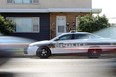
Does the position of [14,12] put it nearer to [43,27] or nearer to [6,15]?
[6,15]

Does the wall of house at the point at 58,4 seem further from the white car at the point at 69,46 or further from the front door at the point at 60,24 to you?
the white car at the point at 69,46

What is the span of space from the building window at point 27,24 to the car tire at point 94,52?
514 inches

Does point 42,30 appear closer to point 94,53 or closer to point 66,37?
point 66,37

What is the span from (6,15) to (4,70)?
65.4 feet

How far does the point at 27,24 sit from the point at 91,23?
652cm

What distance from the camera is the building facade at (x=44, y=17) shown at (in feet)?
103

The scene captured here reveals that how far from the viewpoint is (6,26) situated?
29.0 m

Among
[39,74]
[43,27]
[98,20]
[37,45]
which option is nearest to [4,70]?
[39,74]

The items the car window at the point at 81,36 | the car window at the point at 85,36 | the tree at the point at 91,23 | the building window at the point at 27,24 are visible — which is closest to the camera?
the car window at the point at 85,36

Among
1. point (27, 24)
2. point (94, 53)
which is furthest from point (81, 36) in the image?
point (27, 24)

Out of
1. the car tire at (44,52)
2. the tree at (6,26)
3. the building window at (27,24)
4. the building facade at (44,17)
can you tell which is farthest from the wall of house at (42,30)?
the car tire at (44,52)

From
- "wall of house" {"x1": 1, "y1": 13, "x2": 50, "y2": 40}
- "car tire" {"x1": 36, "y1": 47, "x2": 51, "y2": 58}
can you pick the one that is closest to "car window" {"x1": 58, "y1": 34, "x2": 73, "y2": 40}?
"car tire" {"x1": 36, "y1": 47, "x2": 51, "y2": 58}

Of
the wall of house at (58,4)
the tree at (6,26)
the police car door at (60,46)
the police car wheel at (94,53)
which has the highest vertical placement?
the wall of house at (58,4)

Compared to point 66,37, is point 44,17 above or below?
above
